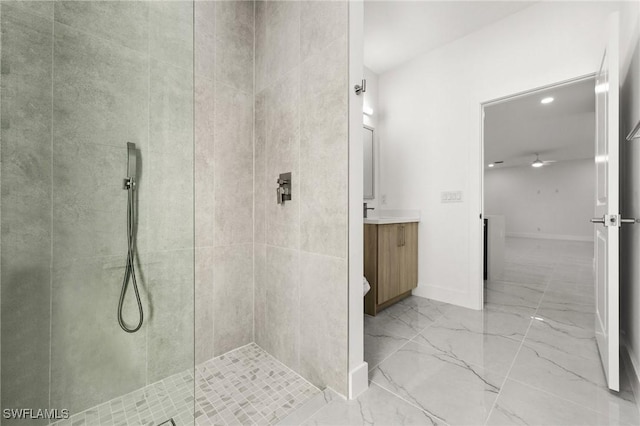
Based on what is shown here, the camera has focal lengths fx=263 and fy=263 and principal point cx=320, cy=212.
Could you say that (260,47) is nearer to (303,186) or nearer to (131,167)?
Answer: (303,186)

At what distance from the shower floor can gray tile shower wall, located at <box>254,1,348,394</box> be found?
0.36ft

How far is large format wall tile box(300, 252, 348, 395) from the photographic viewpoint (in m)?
1.28

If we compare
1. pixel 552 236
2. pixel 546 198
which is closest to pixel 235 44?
pixel 546 198

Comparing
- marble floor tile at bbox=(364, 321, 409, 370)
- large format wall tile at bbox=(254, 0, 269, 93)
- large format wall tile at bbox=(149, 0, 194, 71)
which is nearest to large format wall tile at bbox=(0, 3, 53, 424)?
large format wall tile at bbox=(149, 0, 194, 71)

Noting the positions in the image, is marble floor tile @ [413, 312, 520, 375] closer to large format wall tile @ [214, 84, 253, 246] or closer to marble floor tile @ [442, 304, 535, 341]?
marble floor tile @ [442, 304, 535, 341]

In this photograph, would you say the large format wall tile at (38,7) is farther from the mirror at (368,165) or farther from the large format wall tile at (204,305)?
the mirror at (368,165)

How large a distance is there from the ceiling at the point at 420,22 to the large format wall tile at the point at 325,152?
137cm

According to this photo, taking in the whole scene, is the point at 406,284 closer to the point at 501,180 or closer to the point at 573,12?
the point at 573,12

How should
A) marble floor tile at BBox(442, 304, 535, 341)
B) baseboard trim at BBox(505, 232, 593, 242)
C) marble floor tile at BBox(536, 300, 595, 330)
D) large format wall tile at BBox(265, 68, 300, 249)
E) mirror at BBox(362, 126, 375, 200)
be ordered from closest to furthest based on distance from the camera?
large format wall tile at BBox(265, 68, 300, 249)
marble floor tile at BBox(442, 304, 535, 341)
marble floor tile at BBox(536, 300, 595, 330)
mirror at BBox(362, 126, 375, 200)
baseboard trim at BBox(505, 232, 593, 242)

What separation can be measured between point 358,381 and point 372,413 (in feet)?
0.49

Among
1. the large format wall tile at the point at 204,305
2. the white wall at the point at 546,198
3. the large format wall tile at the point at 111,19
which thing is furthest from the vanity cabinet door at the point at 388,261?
the white wall at the point at 546,198

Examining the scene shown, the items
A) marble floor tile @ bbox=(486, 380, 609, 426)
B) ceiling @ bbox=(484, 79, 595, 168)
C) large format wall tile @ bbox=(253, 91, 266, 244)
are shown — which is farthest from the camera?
ceiling @ bbox=(484, 79, 595, 168)

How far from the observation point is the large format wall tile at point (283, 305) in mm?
1535

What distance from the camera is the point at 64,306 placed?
0.86 m
